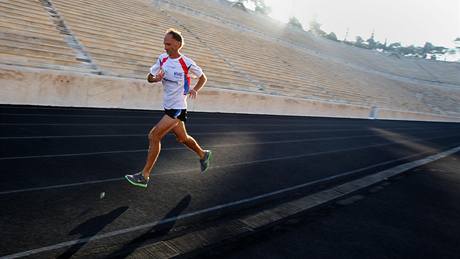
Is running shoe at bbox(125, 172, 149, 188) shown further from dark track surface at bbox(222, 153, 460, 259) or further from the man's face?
dark track surface at bbox(222, 153, 460, 259)

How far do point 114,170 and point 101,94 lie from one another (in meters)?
6.89

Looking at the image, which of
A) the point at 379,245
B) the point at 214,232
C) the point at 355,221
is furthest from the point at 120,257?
the point at 355,221

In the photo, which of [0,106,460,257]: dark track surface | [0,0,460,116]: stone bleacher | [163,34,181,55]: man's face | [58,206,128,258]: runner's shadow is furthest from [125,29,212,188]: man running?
[0,0,460,116]: stone bleacher

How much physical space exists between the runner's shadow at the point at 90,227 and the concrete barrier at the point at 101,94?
748 centimetres

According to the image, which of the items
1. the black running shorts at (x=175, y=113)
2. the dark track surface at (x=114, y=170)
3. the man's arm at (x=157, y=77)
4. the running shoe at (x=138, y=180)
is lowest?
the dark track surface at (x=114, y=170)

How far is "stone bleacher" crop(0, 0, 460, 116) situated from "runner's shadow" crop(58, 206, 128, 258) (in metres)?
8.72

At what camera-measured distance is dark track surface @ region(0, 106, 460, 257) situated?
11.6 feet

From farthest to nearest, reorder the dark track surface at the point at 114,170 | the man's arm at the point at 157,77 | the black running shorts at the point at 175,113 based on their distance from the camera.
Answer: the black running shorts at the point at 175,113, the man's arm at the point at 157,77, the dark track surface at the point at 114,170

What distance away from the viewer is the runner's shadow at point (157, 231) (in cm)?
320

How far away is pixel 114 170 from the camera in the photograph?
5684 mm

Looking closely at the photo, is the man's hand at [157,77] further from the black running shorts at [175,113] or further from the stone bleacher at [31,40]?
the stone bleacher at [31,40]

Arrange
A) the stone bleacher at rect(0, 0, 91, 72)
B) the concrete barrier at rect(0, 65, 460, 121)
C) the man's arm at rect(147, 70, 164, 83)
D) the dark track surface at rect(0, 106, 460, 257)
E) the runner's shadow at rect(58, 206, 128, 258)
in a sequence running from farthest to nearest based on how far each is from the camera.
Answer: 1. the stone bleacher at rect(0, 0, 91, 72)
2. the concrete barrier at rect(0, 65, 460, 121)
3. the man's arm at rect(147, 70, 164, 83)
4. the dark track surface at rect(0, 106, 460, 257)
5. the runner's shadow at rect(58, 206, 128, 258)

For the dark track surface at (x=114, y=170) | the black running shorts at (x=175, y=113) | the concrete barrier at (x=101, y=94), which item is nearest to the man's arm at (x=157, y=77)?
the black running shorts at (x=175, y=113)

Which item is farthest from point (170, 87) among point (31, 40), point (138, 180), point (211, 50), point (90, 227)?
point (211, 50)
